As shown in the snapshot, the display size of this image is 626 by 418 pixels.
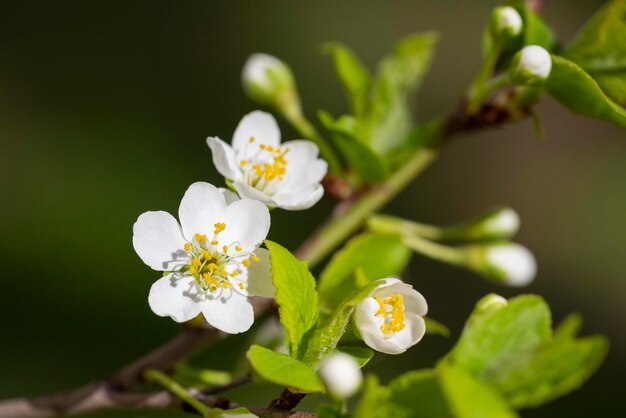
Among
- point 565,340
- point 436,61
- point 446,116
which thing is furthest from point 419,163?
point 436,61

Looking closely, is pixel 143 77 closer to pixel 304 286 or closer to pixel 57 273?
pixel 57 273

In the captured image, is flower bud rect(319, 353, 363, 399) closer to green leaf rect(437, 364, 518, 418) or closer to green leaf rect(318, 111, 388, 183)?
green leaf rect(437, 364, 518, 418)

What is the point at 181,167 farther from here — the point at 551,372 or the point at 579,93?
the point at 551,372

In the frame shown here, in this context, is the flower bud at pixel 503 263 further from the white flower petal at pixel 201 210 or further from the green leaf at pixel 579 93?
the white flower petal at pixel 201 210

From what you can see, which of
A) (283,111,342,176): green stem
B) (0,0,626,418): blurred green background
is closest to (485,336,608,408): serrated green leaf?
(283,111,342,176): green stem

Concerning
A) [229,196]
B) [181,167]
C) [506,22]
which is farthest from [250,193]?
[181,167]

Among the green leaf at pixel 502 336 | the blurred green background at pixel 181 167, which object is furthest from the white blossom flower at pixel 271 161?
the blurred green background at pixel 181 167
